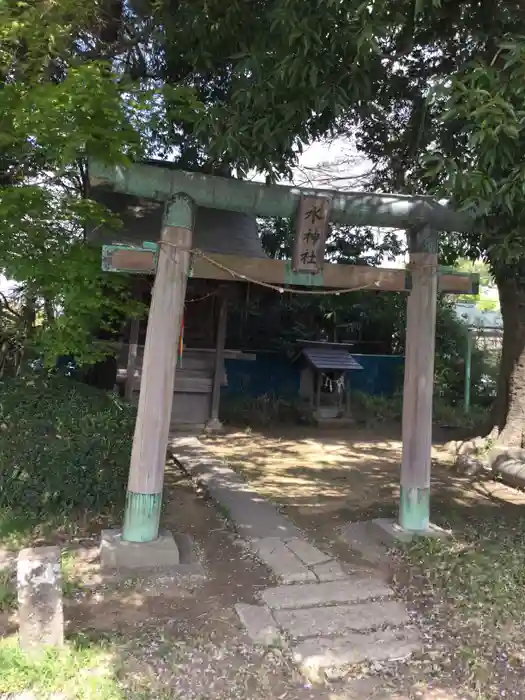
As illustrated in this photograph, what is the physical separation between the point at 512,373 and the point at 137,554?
261 inches

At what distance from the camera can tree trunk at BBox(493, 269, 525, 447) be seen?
8.63 metres

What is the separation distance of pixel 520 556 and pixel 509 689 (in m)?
1.57

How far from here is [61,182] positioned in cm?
751

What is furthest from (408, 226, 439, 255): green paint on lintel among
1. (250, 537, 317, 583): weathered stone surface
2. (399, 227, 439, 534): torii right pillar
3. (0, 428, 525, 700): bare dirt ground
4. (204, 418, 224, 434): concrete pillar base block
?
(204, 418, 224, 434): concrete pillar base block

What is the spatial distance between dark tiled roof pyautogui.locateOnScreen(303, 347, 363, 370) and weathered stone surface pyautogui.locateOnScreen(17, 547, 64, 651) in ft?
28.3

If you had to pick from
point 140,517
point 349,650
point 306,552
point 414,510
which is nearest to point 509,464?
point 414,510

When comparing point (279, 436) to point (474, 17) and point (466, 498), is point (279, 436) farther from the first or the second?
point (474, 17)

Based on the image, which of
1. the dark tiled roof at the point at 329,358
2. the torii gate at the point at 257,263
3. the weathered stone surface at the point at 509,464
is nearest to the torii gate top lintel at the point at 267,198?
the torii gate at the point at 257,263

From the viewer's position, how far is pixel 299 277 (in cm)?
464

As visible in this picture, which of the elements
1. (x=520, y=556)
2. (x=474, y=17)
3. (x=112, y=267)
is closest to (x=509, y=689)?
(x=520, y=556)

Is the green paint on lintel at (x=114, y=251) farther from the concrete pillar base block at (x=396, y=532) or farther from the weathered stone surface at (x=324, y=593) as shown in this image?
the concrete pillar base block at (x=396, y=532)

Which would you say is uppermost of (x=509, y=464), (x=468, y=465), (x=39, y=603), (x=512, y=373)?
(x=512, y=373)

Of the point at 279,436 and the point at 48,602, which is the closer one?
the point at 48,602

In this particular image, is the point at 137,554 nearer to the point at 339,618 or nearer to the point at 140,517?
the point at 140,517
